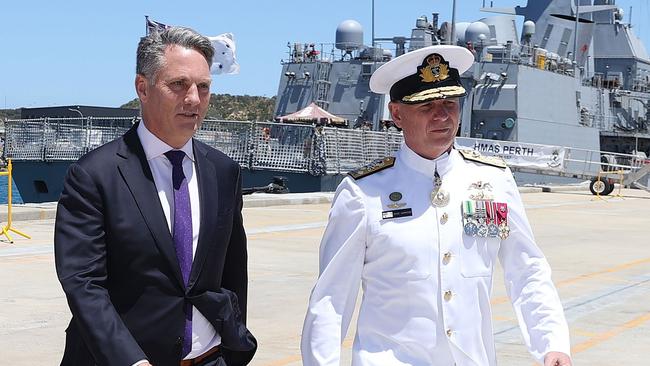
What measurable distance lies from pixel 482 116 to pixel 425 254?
1330 inches

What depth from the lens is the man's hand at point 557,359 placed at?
306 centimetres

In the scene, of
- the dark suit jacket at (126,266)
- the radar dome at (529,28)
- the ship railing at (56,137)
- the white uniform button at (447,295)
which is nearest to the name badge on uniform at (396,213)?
the white uniform button at (447,295)

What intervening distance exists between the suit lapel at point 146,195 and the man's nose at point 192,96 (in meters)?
0.22

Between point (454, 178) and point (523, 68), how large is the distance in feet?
110

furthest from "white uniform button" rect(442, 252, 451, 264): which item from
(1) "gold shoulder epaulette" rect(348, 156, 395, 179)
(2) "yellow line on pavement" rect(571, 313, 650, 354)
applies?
(2) "yellow line on pavement" rect(571, 313, 650, 354)

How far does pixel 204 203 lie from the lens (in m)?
2.97

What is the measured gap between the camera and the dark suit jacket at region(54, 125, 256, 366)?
2.73 meters

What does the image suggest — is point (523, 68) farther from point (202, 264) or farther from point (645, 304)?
point (202, 264)

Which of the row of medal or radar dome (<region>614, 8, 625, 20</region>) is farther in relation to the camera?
radar dome (<region>614, 8, 625, 20</region>)

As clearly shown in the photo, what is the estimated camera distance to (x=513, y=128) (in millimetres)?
35844

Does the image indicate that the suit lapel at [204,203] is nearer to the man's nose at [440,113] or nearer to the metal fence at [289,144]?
the man's nose at [440,113]

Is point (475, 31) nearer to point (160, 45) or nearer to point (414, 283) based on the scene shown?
point (414, 283)

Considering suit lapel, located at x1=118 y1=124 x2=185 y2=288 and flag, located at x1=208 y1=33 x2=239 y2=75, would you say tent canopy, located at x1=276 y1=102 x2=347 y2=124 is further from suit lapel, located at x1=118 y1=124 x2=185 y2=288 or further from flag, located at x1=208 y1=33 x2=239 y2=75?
suit lapel, located at x1=118 y1=124 x2=185 y2=288

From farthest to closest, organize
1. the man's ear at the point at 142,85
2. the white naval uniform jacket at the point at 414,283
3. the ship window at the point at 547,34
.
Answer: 1. the ship window at the point at 547,34
2. the white naval uniform jacket at the point at 414,283
3. the man's ear at the point at 142,85
